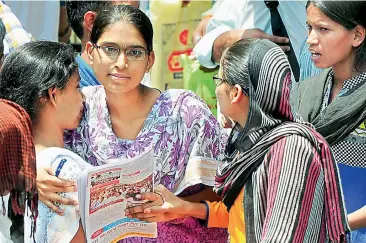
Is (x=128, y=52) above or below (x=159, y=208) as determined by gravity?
above

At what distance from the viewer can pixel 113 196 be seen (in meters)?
3.00

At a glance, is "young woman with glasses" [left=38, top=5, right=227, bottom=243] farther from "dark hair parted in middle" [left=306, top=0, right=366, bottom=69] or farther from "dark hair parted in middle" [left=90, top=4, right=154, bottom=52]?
"dark hair parted in middle" [left=306, top=0, right=366, bottom=69]

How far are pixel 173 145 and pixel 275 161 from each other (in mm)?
719

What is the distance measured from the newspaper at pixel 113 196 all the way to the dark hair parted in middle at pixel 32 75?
1.29 feet

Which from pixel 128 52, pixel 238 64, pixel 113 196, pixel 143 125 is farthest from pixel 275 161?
pixel 128 52

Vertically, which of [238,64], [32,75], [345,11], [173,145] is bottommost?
[173,145]

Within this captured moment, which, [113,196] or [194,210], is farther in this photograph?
[194,210]

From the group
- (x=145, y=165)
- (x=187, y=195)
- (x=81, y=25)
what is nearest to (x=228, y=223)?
(x=187, y=195)

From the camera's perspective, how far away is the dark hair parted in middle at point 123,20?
343 centimetres

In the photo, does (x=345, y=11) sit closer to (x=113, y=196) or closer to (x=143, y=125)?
(x=143, y=125)

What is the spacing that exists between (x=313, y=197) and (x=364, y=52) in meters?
0.96

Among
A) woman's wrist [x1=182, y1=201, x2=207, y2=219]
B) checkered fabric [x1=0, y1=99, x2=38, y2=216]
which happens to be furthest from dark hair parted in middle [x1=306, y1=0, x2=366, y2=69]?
checkered fabric [x1=0, y1=99, x2=38, y2=216]

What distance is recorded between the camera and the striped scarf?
2721mm

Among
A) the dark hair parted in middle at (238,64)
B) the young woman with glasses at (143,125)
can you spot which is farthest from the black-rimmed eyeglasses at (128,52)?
the dark hair parted in middle at (238,64)
